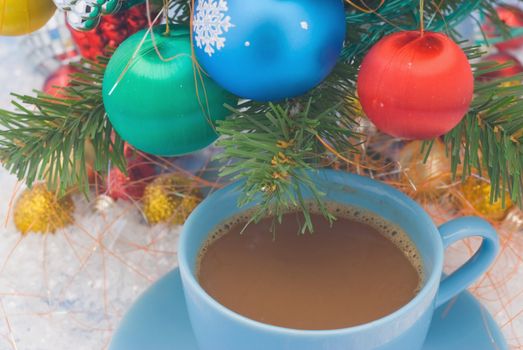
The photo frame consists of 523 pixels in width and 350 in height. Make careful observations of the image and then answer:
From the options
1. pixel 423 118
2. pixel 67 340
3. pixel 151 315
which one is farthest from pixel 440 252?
pixel 67 340

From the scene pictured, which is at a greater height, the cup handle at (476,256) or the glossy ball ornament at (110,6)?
the glossy ball ornament at (110,6)

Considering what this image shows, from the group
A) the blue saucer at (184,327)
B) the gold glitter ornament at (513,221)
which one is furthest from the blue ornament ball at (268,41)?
the gold glitter ornament at (513,221)

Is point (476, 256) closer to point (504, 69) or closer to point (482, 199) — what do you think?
point (482, 199)

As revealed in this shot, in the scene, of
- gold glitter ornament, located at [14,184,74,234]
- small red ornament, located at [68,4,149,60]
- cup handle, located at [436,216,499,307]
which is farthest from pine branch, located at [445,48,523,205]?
gold glitter ornament, located at [14,184,74,234]

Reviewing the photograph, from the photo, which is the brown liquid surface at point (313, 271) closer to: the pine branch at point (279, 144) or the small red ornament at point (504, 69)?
the pine branch at point (279, 144)

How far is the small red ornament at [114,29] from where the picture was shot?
0.57 m

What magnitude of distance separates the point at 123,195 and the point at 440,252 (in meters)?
0.36

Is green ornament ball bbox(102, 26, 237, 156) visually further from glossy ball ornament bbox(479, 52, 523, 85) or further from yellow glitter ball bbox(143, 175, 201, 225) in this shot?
glossy ball ornament bbox(479, 52, 523, 85)

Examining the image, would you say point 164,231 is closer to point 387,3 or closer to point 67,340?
point 67,340

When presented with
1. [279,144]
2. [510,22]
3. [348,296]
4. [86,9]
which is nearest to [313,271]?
[348,296]

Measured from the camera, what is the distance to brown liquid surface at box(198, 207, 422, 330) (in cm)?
48

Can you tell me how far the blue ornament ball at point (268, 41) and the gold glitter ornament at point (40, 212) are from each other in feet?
1.11

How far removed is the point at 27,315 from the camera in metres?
0.62

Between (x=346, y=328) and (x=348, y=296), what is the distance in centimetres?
6
